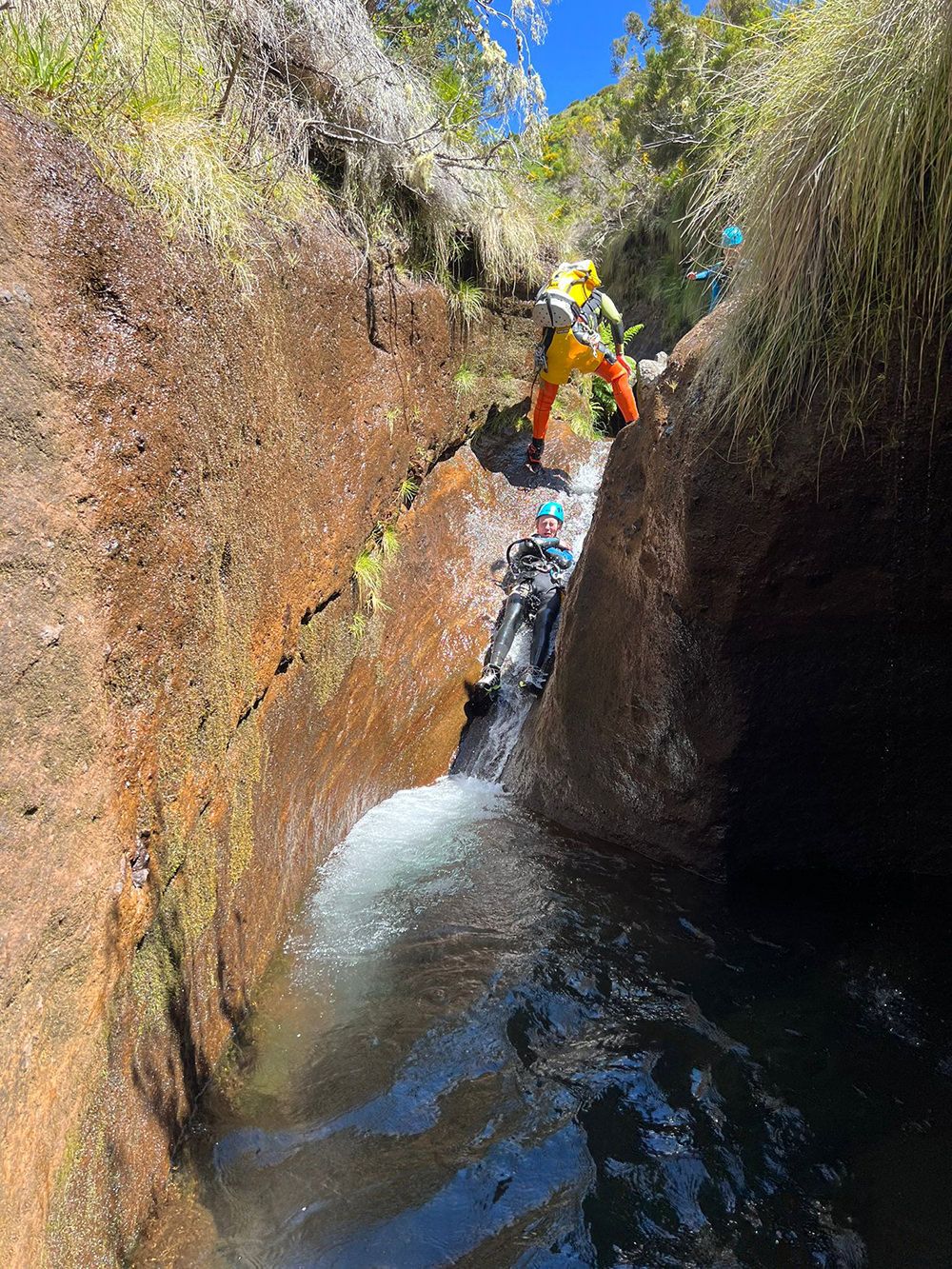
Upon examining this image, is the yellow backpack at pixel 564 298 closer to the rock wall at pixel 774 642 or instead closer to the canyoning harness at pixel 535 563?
the canyoning harness at pixel 535 563

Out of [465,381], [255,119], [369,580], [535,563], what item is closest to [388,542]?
[369,580]

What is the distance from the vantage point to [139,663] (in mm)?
2840

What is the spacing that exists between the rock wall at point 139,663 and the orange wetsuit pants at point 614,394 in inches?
135

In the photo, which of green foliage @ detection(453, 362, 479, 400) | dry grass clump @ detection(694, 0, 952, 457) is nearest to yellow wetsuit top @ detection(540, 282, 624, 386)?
green foliage @ detection(453, 362, 479, 400)

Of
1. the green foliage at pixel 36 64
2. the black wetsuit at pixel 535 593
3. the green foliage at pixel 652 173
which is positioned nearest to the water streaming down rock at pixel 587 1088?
the black wetsuit at pixel 535 593

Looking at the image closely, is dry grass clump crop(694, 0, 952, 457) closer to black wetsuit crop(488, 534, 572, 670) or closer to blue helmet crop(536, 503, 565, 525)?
black wetsuit crop(488, 534, 572, 670)

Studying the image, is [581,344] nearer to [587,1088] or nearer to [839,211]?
[839,211]

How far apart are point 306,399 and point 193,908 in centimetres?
282

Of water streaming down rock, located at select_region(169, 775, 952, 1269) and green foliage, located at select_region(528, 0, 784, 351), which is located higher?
green foliage, located at select_region(528, 0, 784, 351)

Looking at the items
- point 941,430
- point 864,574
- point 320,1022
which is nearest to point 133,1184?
point 320,1022

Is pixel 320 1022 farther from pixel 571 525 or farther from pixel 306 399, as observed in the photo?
pixel 571 525

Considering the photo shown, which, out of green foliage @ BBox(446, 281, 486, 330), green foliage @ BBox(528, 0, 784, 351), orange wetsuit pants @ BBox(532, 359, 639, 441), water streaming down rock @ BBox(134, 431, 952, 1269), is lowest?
water streaming down rock @ BBox(134, 431, 952, 1269)

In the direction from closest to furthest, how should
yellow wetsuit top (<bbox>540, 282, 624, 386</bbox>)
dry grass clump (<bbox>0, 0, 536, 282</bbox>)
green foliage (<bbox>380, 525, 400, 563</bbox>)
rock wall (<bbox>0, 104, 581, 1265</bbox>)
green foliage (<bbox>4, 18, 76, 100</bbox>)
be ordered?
rock wall (<bbox>0, 104, 581, 1265</bbox>)
green foliage (<bbox>4, 18, 76, 100</bbox>)
dry grass clump (<bbox>0, 0, 536, 282</bbox>)
green foliage (<bbox>380, 525, 400, 563</bbox>)
yellow wetsuit top (<bbox>540, 282, 624, 386</bbox>)

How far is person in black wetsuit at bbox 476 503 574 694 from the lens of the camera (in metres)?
6.71
